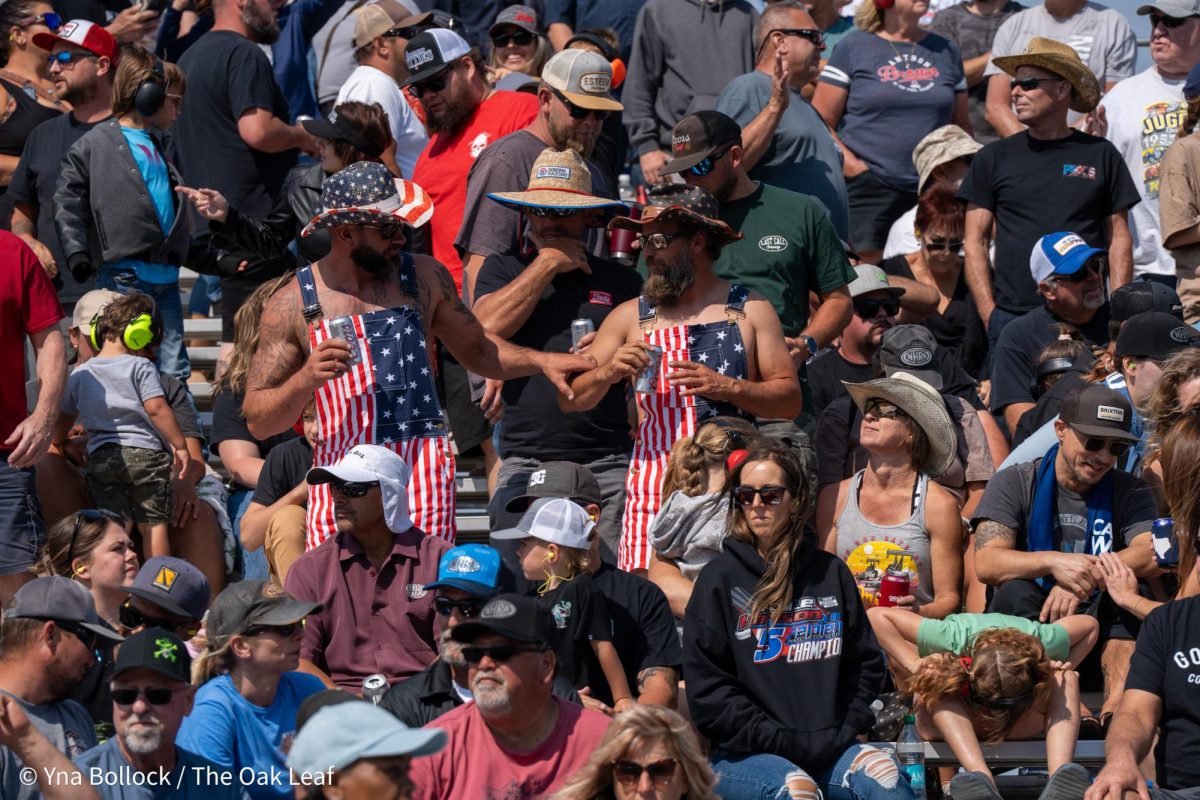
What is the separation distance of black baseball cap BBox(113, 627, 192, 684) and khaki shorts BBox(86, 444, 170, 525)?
2571 mm

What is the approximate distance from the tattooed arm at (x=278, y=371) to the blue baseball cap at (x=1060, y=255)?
3.86 m

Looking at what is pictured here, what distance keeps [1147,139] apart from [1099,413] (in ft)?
11.9

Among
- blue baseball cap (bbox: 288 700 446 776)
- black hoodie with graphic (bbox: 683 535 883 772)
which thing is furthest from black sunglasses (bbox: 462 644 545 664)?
blue baseball cap (bbox: 288 700 446 776)

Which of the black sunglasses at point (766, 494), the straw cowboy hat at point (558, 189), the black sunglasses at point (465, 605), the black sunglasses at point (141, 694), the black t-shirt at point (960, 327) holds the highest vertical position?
the straw cowboy hat at point (558, 189)

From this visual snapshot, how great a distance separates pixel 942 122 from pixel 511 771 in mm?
6869

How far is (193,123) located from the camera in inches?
394

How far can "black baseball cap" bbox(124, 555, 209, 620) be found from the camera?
6.43 meters

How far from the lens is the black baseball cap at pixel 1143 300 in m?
8.30

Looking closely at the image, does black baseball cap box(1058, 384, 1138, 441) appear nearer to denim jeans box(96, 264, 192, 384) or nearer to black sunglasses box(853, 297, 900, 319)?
black sunglasses box(853, 297, 900, 319)

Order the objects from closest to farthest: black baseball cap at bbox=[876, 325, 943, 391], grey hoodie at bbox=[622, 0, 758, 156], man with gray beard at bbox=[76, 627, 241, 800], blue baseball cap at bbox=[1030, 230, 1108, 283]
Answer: man with gray beard at bbox=[76, 627, 241, 800] → black baseball cap at bbox=[876, 325, 943, 391] → blue baseball cap at bbox=[1030, 230, 1108, 283] → grey hoodie at bbox=[622, 0, 758, 156]

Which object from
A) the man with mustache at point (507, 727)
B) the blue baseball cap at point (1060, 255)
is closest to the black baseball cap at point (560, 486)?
the man with mustache at point (507, 727)

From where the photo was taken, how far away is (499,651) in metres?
5.41

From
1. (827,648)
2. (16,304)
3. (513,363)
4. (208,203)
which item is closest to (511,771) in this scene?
(827,648)

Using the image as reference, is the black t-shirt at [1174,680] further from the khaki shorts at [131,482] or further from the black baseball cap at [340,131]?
the black baseball cap at [340,131]
